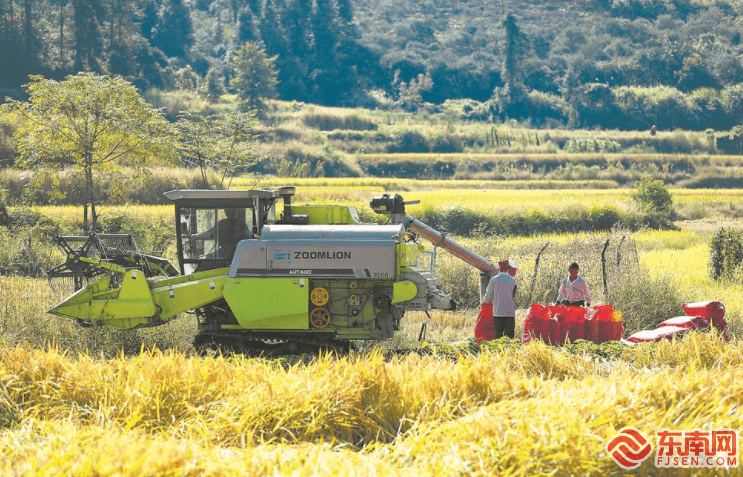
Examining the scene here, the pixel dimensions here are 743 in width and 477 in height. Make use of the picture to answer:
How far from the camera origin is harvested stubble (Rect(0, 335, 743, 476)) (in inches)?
274

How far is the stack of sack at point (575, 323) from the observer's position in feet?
47.8

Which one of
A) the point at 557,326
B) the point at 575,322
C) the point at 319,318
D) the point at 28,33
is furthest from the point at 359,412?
the point at 28,33

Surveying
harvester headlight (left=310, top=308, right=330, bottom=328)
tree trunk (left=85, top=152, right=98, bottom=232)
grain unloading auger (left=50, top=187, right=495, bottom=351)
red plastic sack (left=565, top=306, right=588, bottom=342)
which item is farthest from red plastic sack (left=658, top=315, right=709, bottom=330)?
tree trunk (left=85, top=152, right=98, bottom=232)

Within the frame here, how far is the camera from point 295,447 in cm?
786

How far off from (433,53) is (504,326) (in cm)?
11904

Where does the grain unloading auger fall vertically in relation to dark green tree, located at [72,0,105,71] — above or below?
below

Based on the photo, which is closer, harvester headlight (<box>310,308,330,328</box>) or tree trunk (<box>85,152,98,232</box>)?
harvester headlight (<box>310,308,330,328</box>)

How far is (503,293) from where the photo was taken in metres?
14.5

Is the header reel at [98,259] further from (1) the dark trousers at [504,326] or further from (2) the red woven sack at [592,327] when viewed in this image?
(2) the red woven sack at [592,327]

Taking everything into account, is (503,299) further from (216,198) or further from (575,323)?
(216,198)

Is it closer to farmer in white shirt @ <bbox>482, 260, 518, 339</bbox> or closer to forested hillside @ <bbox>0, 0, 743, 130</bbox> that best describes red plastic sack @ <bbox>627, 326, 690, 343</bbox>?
farmer in white shirt @ <bbox>482, 260, 518, 339</bbox>

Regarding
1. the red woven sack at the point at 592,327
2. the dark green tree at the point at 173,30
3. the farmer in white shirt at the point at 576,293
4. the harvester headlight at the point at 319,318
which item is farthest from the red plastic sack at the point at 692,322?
the dark green tree at the point at 173,30

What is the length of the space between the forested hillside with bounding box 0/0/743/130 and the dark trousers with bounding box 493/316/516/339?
219 ft

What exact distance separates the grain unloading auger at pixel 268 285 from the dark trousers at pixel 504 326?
79 cm
